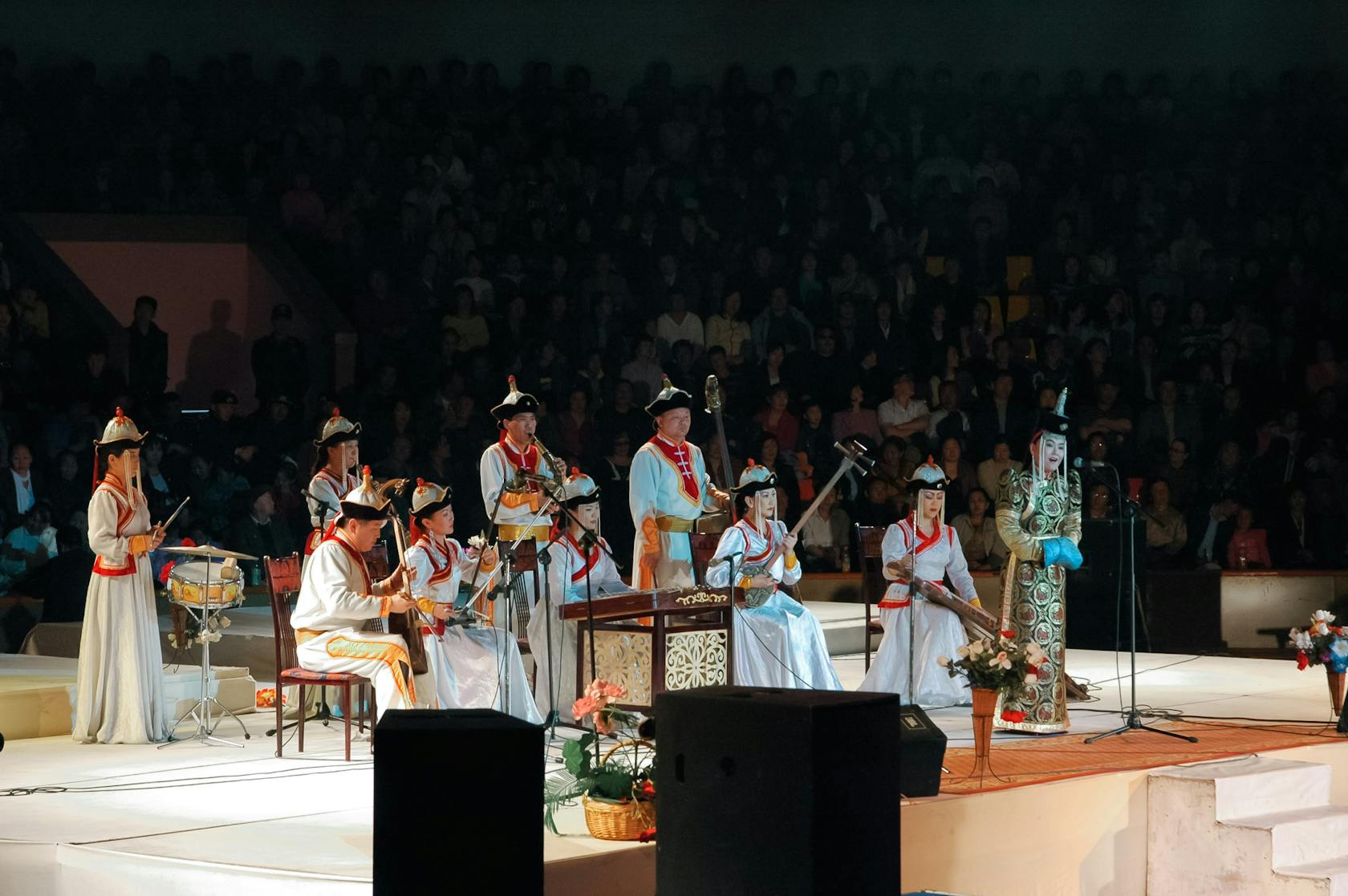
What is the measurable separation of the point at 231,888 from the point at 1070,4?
45.8ft

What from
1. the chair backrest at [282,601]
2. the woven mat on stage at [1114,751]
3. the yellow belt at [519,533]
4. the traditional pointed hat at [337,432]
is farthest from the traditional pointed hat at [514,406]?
the woven mat on stage at [1114,751]

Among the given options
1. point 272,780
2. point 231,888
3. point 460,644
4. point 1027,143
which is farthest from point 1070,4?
point 231,888

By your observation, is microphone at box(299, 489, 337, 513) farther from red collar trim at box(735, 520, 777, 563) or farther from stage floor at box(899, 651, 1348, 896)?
stage floor at box(899, 651, 1348, 896)

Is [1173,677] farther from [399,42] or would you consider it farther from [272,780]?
[399,42]

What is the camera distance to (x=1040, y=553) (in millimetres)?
9250

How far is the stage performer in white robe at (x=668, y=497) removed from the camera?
9969 mm

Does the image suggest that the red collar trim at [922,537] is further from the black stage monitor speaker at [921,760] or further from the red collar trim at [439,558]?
the black stage monitor speaker at [921,760]

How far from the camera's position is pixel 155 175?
15219 millimetres

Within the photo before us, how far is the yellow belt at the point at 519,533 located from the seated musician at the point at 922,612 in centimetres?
179

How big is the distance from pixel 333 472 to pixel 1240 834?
4.96 m

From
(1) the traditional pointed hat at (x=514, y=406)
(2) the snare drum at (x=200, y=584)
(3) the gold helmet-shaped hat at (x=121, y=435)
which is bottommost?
(2) the snare drum at (x=200, y=584)

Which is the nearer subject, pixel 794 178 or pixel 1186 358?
pixel 1186 358

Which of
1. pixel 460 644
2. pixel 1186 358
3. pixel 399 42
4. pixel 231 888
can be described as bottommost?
pixel 231 888

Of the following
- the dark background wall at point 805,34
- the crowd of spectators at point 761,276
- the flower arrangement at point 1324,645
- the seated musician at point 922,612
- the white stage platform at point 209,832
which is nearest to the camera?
the white stage platform at point 209,832
